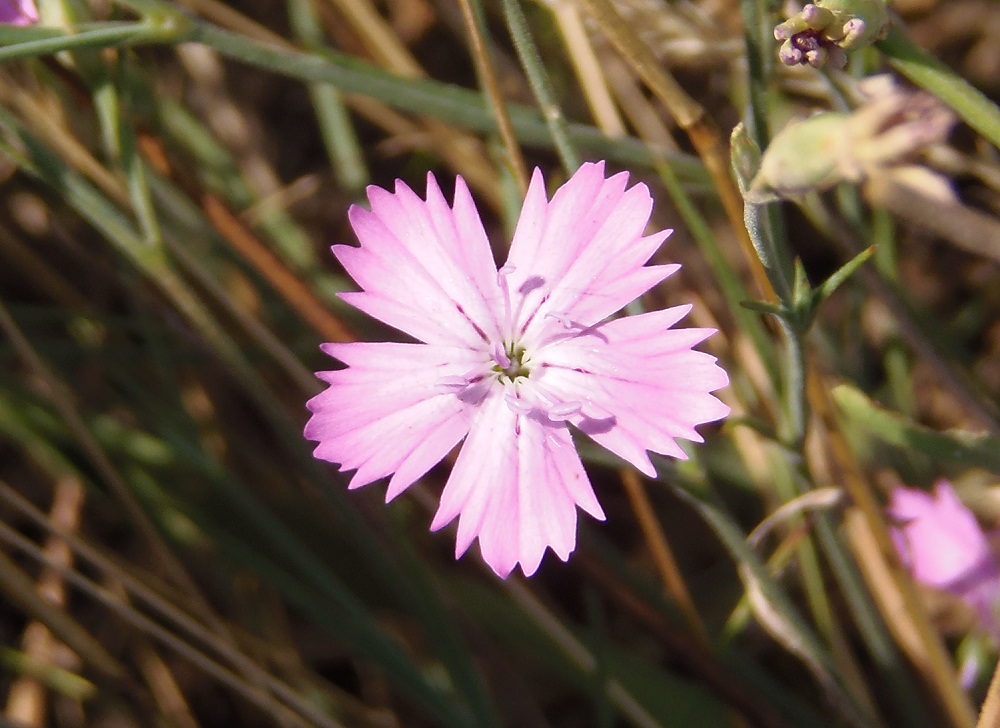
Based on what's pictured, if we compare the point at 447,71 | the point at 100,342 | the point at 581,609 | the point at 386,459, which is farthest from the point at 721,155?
the point at 100,342

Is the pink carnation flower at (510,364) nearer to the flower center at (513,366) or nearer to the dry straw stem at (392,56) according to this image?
the flower center at (513,366)

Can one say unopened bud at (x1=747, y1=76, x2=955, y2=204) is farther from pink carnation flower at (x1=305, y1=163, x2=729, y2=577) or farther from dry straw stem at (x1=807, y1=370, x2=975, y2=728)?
dry straw stem at (x1=807, y1=370, x2=975, y2=728)

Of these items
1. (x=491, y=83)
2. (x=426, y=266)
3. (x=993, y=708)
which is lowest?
(x=993, y=708)

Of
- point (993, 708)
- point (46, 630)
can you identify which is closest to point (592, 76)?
point (993, 708)

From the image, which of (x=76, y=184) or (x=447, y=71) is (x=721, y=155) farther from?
(x=447, y=71)

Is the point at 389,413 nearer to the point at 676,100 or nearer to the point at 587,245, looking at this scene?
the point at 587,245

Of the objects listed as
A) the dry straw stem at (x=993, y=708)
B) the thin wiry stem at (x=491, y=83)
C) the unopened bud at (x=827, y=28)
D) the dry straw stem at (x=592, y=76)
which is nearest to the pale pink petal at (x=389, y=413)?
the thin wiry stem at (x=491, y=83)
